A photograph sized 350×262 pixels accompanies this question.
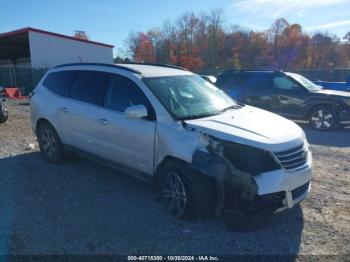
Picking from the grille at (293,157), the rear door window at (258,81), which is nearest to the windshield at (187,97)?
the grille at (293,157)

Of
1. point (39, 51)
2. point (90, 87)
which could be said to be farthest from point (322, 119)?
point (39, 51)

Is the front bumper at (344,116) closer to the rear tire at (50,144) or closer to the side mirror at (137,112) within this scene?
the side mirror at (137,112)

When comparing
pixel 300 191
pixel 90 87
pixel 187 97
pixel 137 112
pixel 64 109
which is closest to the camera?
pixel 300 191

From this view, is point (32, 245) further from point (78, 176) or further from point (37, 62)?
point (37, 62)

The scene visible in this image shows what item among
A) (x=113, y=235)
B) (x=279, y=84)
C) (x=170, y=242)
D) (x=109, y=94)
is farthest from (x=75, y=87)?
(x=279, y=84)

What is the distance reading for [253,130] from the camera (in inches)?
153

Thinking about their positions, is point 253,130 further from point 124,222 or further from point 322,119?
point 322,119

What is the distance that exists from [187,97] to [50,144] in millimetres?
3085

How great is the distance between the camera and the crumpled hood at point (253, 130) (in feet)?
12.0

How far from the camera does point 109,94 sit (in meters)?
4.99

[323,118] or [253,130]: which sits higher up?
[253,130]

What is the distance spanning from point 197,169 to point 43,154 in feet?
12.9

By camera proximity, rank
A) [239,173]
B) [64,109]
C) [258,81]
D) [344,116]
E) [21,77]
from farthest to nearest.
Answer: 1. [21,77]
2. [258,81]
3. [344,116]
4. [64,109]
5. [239,173]

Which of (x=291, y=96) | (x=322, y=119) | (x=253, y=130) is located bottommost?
(x=322, y=119)
